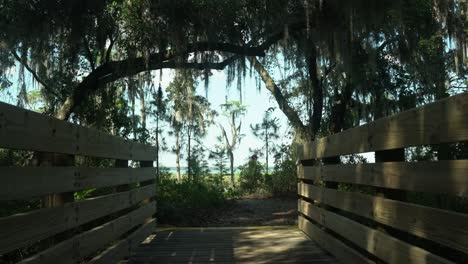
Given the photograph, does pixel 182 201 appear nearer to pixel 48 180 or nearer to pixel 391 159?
pixel 391 159

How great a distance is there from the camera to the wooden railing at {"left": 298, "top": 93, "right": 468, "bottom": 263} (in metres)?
2.18

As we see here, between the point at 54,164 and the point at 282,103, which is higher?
the point at 282,103

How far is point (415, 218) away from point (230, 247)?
3.20 m

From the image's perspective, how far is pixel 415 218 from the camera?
256cm

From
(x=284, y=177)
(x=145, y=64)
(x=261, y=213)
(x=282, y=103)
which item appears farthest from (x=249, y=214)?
(x=145, y=64)

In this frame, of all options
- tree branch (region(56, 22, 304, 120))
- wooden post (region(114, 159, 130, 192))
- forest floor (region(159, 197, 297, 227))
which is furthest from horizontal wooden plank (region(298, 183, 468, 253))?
forest floor (region(159, 197, 297, 227))

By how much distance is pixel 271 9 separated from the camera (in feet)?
24.6

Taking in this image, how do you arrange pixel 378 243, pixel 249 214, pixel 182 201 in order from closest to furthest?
pixel 378 243
pixel 182 201
pixel 249 214

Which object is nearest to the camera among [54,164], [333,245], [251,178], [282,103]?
[54,164]

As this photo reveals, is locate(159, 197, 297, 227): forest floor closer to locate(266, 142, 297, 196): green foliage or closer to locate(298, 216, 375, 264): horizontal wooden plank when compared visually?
locate(266, 142, 297, 196): green foliage

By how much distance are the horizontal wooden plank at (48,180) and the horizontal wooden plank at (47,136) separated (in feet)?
0.39

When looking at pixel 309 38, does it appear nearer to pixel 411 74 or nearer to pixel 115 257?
pixel 411 74

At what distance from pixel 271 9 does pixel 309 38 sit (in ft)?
3.74

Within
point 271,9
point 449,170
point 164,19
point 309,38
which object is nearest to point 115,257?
point 449,170
